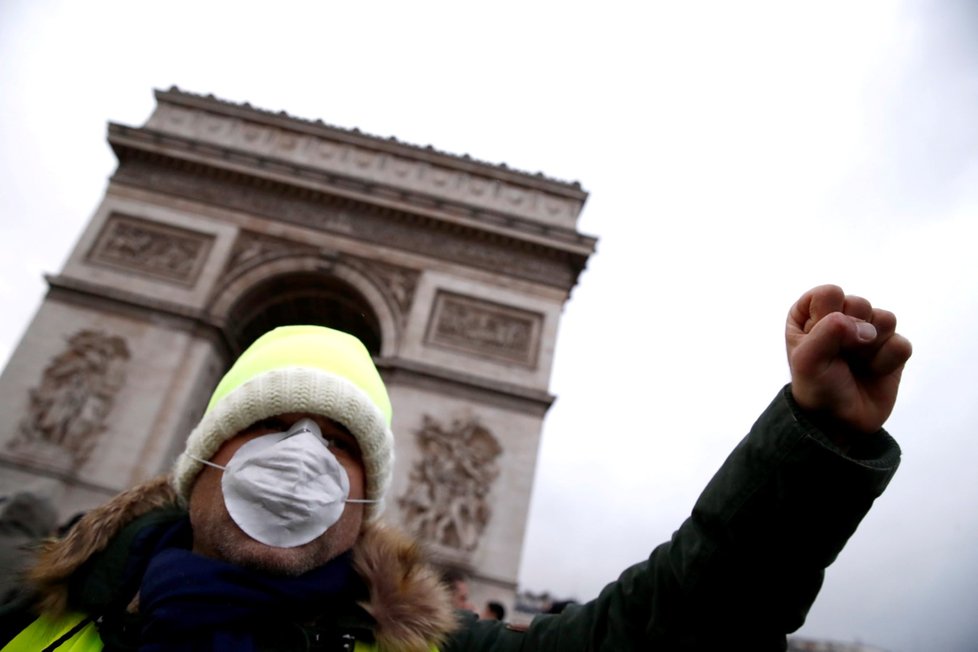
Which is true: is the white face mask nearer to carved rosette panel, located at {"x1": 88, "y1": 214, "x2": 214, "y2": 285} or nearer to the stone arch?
the stone arch

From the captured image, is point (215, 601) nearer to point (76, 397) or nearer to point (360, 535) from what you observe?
point (360, 535)

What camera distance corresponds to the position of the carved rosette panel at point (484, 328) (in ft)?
35.6

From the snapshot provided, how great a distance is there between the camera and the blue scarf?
3.89 ft

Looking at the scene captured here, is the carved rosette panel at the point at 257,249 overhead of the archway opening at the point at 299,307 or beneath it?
overhead

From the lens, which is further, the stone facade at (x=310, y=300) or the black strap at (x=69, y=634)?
the stone facade at (x=310, y=300)

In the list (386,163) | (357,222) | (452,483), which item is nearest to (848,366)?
(452,483)

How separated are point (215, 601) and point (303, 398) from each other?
0.50m

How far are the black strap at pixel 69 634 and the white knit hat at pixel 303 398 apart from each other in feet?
1.26

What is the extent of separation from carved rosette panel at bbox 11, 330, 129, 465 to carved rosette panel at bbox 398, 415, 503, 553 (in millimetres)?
5189

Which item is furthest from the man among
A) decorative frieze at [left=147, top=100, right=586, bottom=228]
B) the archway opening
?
decorative frieze at [left=147, top=100, right=586, bottom=228]

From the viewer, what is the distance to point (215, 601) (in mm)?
1217

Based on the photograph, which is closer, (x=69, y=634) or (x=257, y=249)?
(x=69, y=634)

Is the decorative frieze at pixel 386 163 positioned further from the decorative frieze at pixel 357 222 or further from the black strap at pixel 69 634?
the black strap at pixel 69 634

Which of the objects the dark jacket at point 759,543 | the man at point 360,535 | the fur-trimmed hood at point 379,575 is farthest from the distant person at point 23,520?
the dark jacket at point 759,543
